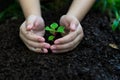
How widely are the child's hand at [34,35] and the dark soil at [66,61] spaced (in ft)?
0.14

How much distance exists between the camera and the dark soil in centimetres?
141

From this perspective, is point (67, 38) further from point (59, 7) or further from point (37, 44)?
point (59, 7)

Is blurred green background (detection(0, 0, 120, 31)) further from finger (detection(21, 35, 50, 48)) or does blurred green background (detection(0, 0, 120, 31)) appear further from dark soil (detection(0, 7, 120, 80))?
finger (detection(21, 35, 50, 48))

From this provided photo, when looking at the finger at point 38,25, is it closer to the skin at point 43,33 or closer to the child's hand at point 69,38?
the skin at point 43,33

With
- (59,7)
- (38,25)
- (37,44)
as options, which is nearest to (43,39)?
(37,44)

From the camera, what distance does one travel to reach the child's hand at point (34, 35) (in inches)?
58.3

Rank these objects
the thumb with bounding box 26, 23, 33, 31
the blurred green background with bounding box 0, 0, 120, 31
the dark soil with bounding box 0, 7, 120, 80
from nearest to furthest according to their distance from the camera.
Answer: the dark soil with bounding box 0, 7, 120, 80 → the thumb with bounding box 26, 23, 33, 31 → the blurred green background with bounding box 0, 0, 120, 31

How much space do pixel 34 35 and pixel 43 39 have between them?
72 millimetres

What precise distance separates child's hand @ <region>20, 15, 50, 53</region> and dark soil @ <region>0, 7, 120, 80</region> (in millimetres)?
42

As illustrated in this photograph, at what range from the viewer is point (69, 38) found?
4.91 feet

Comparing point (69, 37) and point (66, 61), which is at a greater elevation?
point (69, 37)

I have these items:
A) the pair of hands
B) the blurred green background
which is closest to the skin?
the pair of hands

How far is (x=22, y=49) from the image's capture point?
161 centimetres

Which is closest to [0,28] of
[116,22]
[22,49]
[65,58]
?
[22,49]
